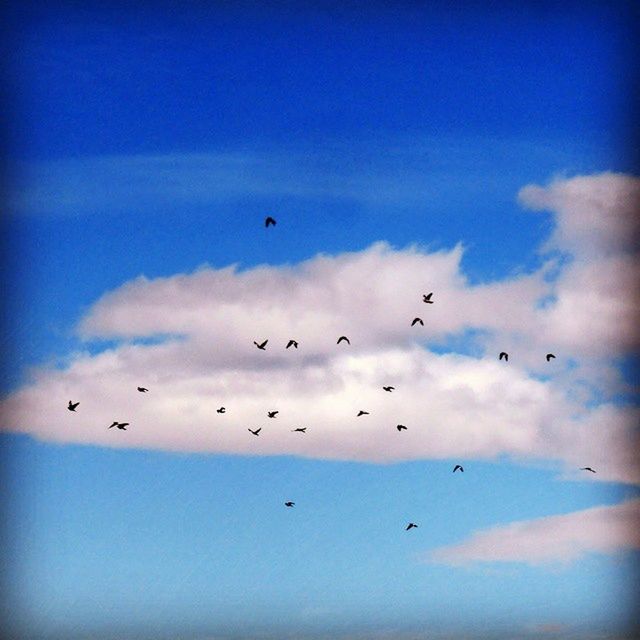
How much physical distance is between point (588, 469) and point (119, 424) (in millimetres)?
31913

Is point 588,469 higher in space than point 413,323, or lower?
lower

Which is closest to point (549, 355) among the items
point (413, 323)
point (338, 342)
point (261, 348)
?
point (413, 323)

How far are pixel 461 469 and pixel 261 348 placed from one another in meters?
15.9

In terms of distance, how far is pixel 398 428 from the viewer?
78688mm

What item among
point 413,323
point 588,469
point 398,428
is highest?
point 413,323

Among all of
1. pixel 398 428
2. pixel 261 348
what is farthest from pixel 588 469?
pixel 261 348

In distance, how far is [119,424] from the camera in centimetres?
7694

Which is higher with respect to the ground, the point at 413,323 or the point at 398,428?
the point at 413,323

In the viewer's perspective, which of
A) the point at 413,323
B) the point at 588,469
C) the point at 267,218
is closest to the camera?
the point at 588,469

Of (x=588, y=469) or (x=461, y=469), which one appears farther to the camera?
(x=461, y=469)

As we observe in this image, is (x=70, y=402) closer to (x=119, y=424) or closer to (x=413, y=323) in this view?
(x=119, y=424)

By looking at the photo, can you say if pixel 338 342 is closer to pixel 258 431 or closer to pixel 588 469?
pixel 258 431

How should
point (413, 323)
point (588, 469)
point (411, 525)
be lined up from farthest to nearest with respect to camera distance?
point (411, 525) → point (413, 323) → point (588, 469)

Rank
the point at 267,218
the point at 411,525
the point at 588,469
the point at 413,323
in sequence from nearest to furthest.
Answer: the point at 588,469 < the point at 267,218 < the point at 413,323 < the point at 411,525
